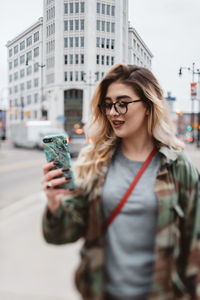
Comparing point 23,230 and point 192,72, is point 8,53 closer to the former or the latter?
point 192,72

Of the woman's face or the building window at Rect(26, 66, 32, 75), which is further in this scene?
the building window at Rect(26, 66, 32, 75)

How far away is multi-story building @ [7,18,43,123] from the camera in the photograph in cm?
151

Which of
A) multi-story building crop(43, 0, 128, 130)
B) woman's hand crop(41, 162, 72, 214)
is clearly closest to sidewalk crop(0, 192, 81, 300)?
woman's hand crop(41, 162, 72, 214)

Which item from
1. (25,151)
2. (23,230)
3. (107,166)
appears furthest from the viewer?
(25,151)

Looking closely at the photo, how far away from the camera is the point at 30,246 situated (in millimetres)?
3873

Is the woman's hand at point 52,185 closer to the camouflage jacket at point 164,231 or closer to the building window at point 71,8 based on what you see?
the camouflage jacket at point 164,231

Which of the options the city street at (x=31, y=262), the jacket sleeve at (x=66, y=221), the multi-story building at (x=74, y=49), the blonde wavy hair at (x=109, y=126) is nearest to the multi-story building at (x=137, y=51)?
the multi-story building at (x=74, y=49)

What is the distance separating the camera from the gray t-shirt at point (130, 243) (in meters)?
1.18

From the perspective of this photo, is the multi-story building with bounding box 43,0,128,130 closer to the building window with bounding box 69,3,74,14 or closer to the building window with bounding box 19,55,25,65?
the building window with bounding box 69,3,74,14

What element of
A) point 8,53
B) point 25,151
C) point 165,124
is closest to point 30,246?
point 8,53

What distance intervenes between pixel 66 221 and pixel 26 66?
2.66 ft

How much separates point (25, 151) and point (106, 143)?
2261 centimetres

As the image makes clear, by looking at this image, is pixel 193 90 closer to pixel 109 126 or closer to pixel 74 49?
pixel 109 126

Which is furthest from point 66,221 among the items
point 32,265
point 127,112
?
point 32,265
